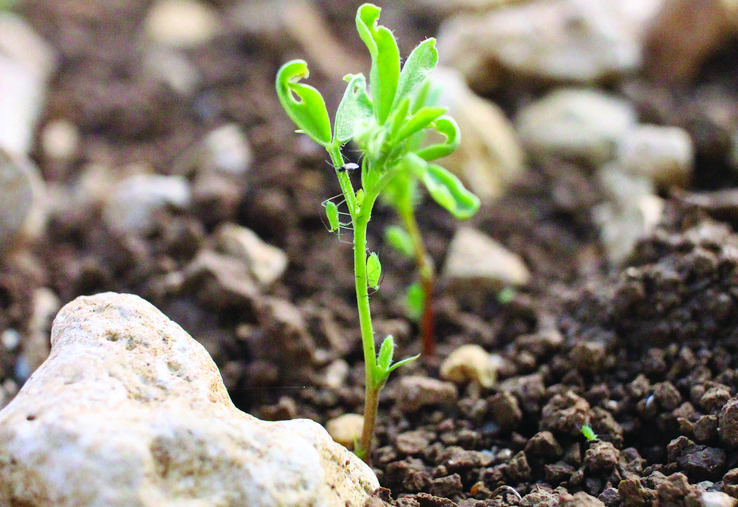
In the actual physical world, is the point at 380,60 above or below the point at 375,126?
above

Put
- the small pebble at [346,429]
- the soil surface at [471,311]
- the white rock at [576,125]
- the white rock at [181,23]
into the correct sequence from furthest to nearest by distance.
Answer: the white rock at [181,23], the white rock at [576,125], the small pebble at [346,429], the soil surface at [471,311]

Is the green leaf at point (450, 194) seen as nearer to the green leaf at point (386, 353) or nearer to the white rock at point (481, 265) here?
the green leaf at point (386, 353)

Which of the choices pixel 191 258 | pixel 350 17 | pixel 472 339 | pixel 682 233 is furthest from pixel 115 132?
pixel 682 233

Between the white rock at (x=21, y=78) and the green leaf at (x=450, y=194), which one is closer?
the green leaf at (x=450, y=194)

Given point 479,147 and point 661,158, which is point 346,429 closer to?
point 479,147

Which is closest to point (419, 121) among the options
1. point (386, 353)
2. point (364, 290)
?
point (364, 290)

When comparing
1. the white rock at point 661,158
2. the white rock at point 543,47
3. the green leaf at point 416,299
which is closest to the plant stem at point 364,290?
the green leaf at point 416,299
